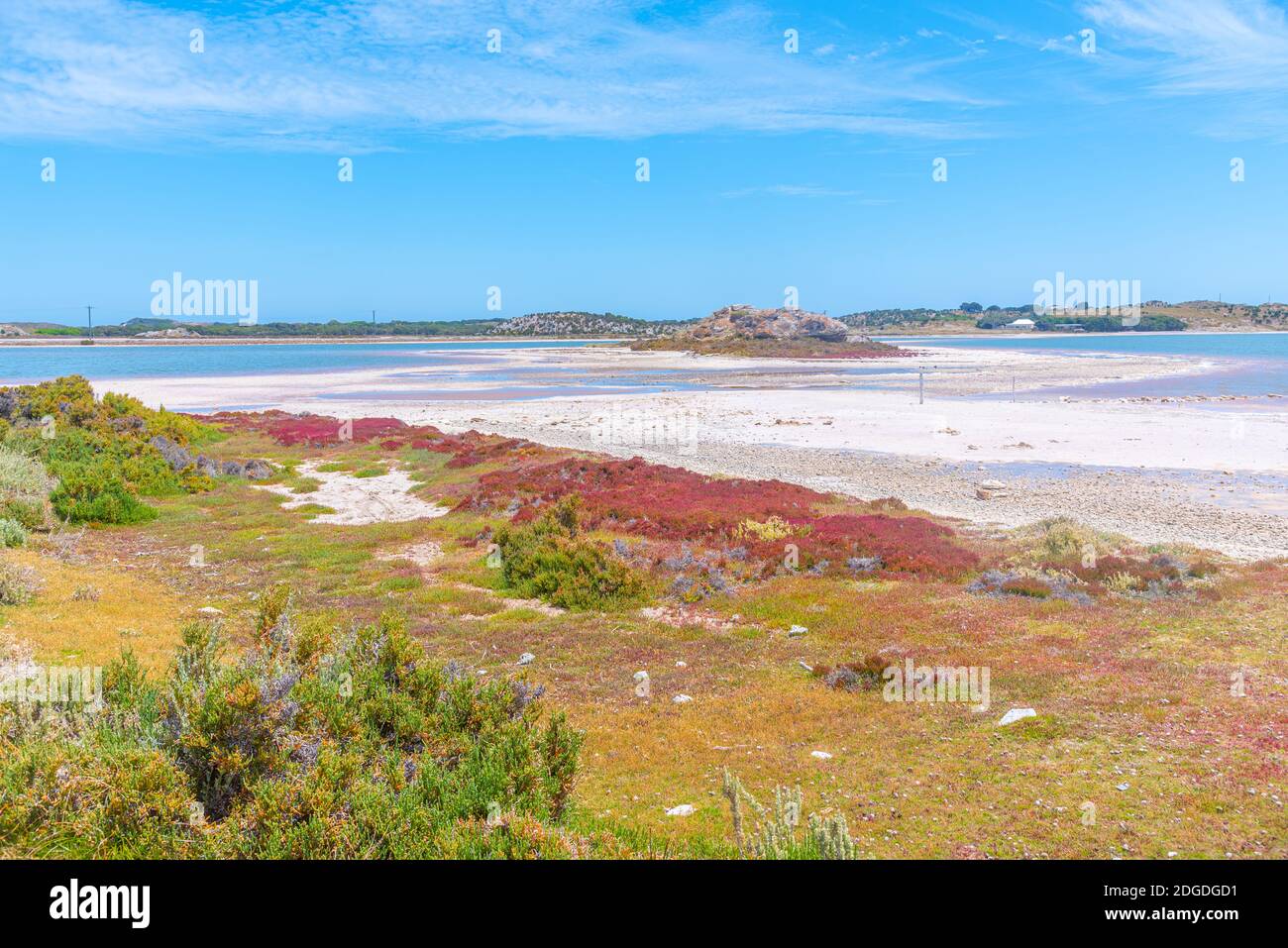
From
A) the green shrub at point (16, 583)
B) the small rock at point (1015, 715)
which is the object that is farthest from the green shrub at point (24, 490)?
the small rock at point (1015, 715)

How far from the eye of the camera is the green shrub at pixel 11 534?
14.7 metres

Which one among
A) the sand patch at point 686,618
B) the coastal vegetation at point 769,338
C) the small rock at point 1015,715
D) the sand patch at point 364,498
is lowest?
the sand patch at point 686,618

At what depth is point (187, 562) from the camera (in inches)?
626

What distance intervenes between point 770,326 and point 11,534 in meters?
154

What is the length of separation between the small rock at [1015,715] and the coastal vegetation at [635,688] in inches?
3.7

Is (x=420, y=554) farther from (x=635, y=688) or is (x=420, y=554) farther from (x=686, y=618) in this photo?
(x=635, y=688)

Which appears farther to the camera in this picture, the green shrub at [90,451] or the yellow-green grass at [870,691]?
the green shrub at [90,451]

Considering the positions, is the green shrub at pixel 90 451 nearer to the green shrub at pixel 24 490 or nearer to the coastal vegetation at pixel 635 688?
the green shrub at pixel 24 490

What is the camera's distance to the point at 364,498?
24.3 metres

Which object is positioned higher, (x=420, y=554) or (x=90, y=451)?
(x=90, y=451)
